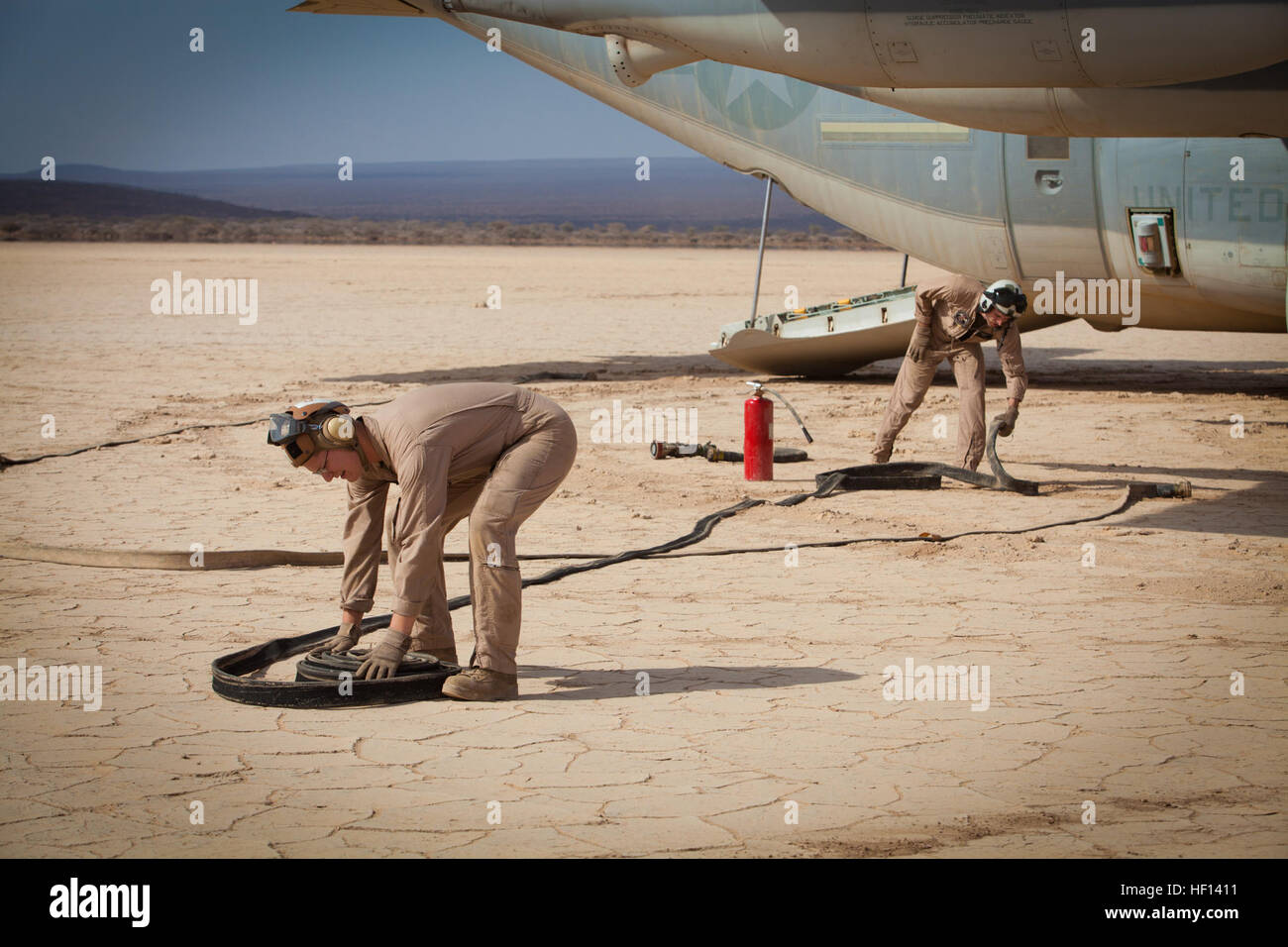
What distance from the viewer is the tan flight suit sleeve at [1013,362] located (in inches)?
469

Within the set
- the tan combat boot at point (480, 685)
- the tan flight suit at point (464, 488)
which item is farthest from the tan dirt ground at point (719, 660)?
the tan flight suit at point (464, 488)

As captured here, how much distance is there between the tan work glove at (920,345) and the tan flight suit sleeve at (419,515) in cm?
682

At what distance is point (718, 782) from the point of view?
5492 mm

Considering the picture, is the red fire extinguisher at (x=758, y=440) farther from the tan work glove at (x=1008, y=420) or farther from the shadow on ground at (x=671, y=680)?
the shadow on ground at (x=671, y=680)

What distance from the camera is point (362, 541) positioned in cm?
641

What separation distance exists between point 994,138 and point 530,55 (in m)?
5.92

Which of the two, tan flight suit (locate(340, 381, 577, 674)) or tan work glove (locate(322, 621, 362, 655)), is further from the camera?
tan work glove (locate(322, 621, 362, 655))

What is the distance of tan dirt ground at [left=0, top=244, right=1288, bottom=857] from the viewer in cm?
511

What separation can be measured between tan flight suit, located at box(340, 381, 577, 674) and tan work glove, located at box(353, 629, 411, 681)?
18 centimetres
